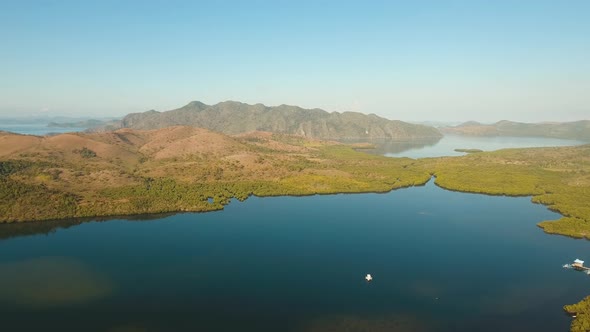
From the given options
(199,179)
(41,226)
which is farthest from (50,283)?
(199,179)

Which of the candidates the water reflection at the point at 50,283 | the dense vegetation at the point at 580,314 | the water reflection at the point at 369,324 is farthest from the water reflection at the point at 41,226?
the dense vegetation at the point at 580,314

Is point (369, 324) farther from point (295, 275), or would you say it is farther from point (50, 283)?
point (50, 283)

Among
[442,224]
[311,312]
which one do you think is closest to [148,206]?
[311,312]

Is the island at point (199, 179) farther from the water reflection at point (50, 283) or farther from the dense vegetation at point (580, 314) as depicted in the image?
the dense vegetation at point (580, 314)

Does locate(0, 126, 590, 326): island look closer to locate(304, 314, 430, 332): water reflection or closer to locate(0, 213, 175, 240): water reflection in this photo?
locate(0, 213, 175, 240): water reflection

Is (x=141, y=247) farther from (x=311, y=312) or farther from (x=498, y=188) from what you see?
(x=498, y=188)
